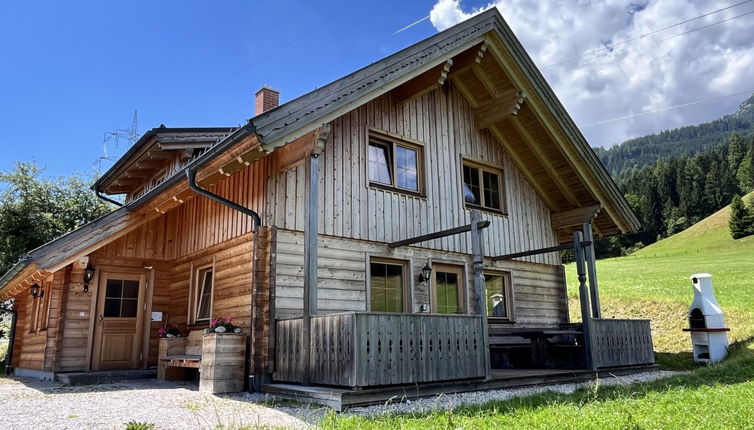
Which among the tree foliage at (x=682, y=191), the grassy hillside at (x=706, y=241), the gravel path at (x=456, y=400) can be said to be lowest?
the gravel path at (x=456, y=400)

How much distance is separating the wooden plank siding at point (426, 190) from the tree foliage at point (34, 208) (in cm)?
1255

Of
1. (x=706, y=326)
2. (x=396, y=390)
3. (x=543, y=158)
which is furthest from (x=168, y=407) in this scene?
(x=706, y=326)

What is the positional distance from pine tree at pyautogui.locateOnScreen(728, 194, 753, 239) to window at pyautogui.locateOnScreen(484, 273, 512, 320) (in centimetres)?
Result: 4956

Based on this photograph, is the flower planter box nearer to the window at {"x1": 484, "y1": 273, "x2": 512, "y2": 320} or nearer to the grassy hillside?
the window at {"x1": 484, "y1": 273, "x2": 512, "y2": 320}

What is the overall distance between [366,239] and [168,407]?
166 inches

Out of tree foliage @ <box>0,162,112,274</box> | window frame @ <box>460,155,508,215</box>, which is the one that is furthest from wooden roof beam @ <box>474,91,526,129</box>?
tree foliage @ <box>0,162,112,274</box>

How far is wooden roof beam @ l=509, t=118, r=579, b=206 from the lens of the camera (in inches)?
469

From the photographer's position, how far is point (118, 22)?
68.0 ft

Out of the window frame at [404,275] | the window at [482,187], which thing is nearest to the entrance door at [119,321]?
the window frame at [404,275]

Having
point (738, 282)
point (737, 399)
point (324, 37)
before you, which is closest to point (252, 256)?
point (737, 399)

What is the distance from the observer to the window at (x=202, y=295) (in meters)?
10.2

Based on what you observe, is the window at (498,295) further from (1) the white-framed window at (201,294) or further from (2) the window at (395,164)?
(1) the white-framed window at (201,294)

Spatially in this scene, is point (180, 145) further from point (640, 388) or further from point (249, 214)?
point (640, 388)

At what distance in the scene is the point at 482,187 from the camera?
12.0 meters
